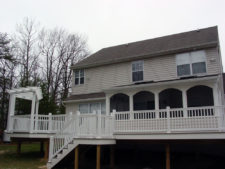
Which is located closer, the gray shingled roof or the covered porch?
the covered porch

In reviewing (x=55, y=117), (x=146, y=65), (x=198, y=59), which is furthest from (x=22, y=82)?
(x=198, y=59)

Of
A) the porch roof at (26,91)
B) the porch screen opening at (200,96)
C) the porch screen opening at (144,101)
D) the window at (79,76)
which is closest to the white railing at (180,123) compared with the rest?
the porch screen opening at (200,96)

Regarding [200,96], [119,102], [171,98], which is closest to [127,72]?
[119,102]

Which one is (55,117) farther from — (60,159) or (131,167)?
(131,167)

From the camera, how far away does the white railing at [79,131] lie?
10164mm

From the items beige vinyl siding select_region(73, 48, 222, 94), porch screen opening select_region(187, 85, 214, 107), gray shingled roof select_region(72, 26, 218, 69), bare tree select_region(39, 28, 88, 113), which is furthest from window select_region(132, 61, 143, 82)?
bare tree select_region(39, 28, 88, 113)

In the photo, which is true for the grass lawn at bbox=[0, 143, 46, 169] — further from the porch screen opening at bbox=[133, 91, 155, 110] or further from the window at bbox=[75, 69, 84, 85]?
the porch screen opening at bbox=[133, 91, 155, 110]

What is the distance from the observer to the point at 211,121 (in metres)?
9.27

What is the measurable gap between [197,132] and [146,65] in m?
7.05

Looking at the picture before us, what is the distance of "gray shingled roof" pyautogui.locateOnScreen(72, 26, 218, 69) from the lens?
46.3 ft

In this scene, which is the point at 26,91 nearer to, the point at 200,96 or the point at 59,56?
the point at 200,96

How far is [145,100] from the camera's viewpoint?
1455 centimetres

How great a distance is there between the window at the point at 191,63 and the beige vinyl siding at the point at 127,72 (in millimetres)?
256

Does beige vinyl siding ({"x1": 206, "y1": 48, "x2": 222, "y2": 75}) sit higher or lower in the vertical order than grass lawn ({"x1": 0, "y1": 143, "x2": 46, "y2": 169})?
higher
